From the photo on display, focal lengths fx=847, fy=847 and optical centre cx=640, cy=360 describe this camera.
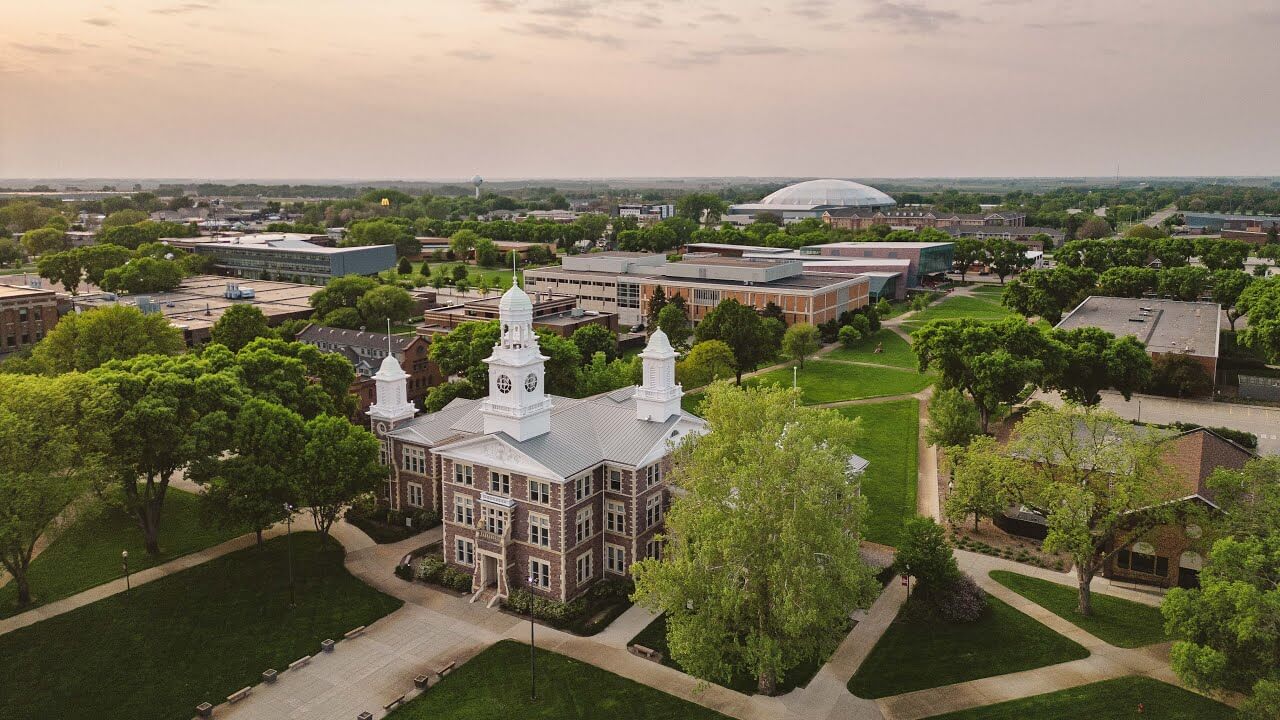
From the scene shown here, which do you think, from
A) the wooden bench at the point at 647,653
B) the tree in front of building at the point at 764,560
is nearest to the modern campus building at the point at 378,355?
the wooden bench at the point at 647,653

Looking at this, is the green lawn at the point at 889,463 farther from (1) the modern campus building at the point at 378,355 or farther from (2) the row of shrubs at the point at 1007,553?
(1) the modern campus building at the point at 378,355

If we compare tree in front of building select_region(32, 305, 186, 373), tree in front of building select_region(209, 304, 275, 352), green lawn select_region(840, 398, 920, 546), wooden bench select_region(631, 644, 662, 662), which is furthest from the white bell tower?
tree in front of building select_region(209, 304, 275, 352)

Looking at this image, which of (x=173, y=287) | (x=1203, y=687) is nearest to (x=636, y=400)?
(x=1203, y=687)

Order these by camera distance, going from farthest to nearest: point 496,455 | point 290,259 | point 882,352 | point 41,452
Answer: point 290,259 → point 882,352 → point 496,455 → point 41,452

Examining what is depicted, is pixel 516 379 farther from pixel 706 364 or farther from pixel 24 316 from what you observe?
pixel 24 316

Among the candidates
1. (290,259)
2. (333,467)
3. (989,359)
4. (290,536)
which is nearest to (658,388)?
(333,467)

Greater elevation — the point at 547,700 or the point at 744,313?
the point at 744,313

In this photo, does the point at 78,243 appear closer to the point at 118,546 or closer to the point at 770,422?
the point at 118,546
